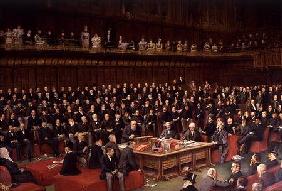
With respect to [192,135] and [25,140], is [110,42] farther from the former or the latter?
[192,135]

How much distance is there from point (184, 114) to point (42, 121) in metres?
4.99

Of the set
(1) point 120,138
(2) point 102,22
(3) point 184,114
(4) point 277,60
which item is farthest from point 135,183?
(4) point 277,60

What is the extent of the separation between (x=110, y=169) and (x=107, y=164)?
0.39ft

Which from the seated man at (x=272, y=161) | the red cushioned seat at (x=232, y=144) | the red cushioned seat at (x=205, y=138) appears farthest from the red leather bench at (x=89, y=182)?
the red cushioned seat at (x=232, y=144)

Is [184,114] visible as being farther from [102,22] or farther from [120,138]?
[102,22]

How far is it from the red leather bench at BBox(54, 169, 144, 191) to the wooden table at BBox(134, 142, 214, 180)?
577 millimetres

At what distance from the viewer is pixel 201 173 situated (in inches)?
383

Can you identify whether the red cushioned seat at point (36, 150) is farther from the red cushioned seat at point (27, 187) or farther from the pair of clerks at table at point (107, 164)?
the red cushioned seat at point (27, 187)

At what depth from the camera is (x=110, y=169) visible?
8.05 meters

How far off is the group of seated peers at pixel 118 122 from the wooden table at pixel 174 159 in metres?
0.48

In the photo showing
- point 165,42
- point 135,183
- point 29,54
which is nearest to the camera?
point 135,183

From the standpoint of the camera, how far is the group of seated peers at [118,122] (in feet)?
28.4

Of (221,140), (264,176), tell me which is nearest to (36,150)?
(221,140)

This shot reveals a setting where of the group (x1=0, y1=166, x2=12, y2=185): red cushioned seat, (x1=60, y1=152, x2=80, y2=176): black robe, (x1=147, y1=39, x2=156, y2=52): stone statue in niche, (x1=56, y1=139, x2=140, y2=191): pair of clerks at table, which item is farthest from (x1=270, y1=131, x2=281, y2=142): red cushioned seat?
(x1=147, y1=39, x2=156, y2=52): stone statue in niche
